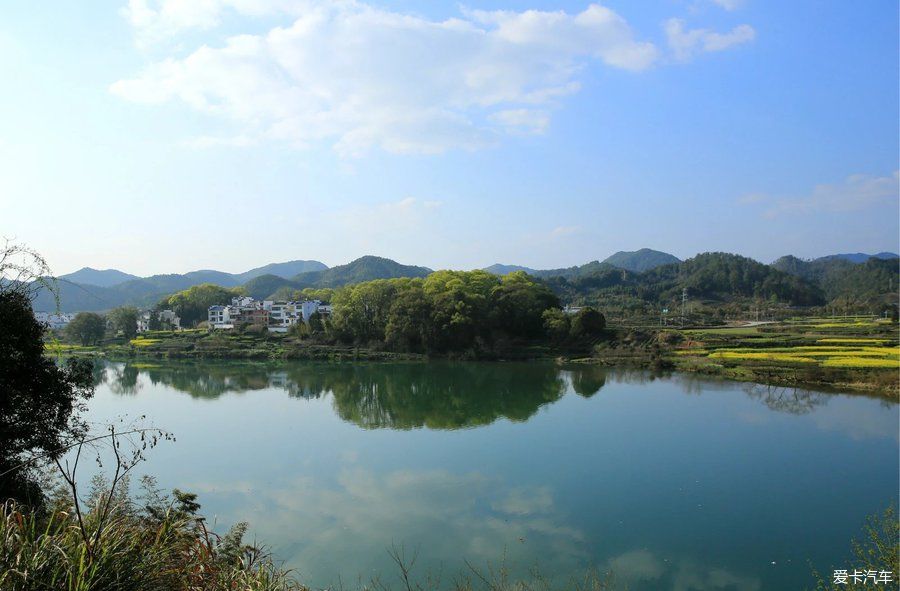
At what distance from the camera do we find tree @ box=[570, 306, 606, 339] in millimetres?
34344

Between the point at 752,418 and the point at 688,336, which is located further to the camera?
the point at 688,336

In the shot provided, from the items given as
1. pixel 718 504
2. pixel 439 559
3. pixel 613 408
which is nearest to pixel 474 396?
pixel 613 408

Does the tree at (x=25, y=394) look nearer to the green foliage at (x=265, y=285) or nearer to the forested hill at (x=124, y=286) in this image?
the forested hill at (x=124, y=286)

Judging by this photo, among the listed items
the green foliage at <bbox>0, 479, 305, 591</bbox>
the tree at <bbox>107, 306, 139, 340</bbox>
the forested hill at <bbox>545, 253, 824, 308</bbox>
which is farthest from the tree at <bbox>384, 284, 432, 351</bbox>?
the green foliage at <bbox>0, 479, 305, 591</bbox>

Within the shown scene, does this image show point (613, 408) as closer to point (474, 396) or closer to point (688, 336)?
point (474, 396)

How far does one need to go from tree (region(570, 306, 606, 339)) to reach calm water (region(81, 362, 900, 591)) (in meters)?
11.3

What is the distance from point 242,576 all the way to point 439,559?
523 cm

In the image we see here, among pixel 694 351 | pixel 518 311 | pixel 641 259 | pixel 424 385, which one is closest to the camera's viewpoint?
pixel 424 385

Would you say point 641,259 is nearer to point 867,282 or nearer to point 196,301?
point 867,282

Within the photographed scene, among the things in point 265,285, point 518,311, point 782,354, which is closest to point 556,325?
point 518,311

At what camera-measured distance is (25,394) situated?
304 inches

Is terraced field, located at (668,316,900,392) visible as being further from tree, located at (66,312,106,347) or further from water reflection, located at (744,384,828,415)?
tree, located at (66,312,106,347)

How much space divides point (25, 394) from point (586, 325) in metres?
30.5

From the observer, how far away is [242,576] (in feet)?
11.7
